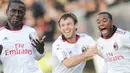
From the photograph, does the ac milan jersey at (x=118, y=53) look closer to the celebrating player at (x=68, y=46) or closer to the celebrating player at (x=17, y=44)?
the celebrating player at (x=68, y=46)

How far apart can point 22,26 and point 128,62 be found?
1.76m

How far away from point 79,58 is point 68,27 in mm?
569

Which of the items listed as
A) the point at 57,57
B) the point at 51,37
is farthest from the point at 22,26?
the point at 51,37

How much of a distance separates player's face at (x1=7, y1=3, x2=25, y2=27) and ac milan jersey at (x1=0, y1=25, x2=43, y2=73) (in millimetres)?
164

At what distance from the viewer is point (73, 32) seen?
7.13 meters

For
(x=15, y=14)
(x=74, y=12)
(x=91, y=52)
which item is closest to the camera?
(x=15, y=14)

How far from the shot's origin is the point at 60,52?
7.04 metres

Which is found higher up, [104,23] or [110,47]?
[104,23]

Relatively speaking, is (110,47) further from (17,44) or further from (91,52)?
(17,44)

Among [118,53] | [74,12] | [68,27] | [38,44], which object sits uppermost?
[74,12]

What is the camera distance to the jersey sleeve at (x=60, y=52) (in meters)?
6.98

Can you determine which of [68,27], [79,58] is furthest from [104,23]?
[79,58]

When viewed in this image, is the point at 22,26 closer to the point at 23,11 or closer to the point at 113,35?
the point at 23,11

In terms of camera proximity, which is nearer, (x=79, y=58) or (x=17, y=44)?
(x=17, y=44)
